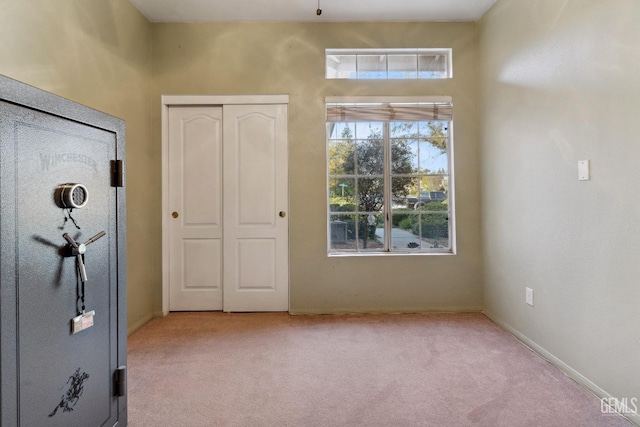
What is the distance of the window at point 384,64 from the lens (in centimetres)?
316

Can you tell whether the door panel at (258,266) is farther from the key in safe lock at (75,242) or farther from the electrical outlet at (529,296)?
the electrical outlet at (529,296)

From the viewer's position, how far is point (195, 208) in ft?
10.4

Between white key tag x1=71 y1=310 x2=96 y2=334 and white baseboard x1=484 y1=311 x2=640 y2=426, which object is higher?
white key tag x1=71 y1=310 x2=96 y2=334

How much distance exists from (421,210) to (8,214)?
3.02 meters

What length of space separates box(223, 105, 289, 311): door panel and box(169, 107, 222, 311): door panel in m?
0.11

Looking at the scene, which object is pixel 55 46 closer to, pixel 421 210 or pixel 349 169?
pixel 349 169

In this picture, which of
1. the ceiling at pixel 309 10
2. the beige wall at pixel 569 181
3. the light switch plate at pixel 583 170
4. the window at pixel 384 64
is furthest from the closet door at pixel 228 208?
the light switch plate at pixel 583 170

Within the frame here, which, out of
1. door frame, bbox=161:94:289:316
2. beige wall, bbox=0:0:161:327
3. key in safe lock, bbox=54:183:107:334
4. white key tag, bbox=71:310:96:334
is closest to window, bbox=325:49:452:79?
door frame, bbox=161:94:289:316

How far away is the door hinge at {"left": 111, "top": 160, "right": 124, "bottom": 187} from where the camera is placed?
136 centimetres

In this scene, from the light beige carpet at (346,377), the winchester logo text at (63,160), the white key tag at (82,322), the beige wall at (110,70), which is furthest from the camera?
the beige wall at (110,70)

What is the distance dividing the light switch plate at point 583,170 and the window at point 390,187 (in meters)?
1.28

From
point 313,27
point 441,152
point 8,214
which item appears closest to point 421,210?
point 441,152

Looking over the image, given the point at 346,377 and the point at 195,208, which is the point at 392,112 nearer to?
the point at 195,208

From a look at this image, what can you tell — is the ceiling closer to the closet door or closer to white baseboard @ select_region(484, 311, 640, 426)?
the closet door
